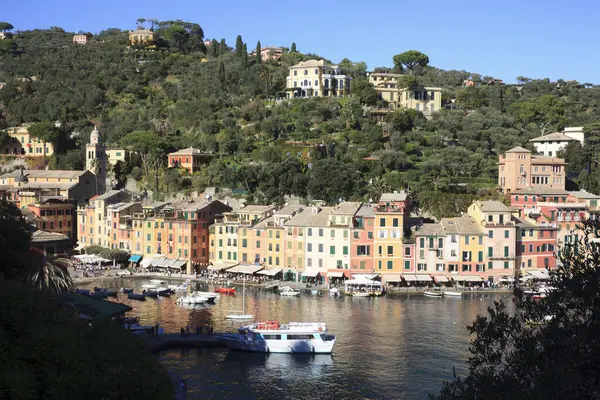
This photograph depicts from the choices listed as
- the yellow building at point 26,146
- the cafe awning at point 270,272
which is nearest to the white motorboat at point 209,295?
the cafe awning at point 270,272

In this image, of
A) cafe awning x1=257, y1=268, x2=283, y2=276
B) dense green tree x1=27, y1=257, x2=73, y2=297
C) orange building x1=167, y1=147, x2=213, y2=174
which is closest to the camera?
dense green tree x1=27, y1=257, x2=73, y2=297

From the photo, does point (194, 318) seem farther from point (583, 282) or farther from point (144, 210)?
point (583, 282)

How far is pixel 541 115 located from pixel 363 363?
62.3m

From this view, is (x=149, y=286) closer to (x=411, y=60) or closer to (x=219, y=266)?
(x=219, y=266)

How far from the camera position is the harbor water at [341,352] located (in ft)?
105

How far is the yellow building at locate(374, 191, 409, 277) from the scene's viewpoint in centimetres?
5600

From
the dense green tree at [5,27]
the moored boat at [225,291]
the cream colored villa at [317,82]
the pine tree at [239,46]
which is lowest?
the moored boat at [225,291]

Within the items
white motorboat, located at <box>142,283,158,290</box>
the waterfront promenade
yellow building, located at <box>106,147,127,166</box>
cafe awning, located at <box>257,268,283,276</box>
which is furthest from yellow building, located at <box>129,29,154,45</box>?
white motorboat, located at <box>142,283,158,290</box>

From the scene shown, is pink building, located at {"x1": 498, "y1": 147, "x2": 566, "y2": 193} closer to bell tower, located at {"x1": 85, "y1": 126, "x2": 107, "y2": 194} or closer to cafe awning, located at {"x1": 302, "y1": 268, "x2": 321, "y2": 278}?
cafe awning, located at {"x1": 302, "y1": 268, "x2": 321, "y2": 278}

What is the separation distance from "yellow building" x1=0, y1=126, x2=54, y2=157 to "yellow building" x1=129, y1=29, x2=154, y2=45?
1571 inches

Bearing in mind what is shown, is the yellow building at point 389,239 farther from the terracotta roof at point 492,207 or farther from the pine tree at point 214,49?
the pine tree at point 214,49

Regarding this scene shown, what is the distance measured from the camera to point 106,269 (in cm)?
6312

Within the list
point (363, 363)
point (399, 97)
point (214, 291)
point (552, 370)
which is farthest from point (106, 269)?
point (552, 370)

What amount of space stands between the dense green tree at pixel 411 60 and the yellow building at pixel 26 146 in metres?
58.1
